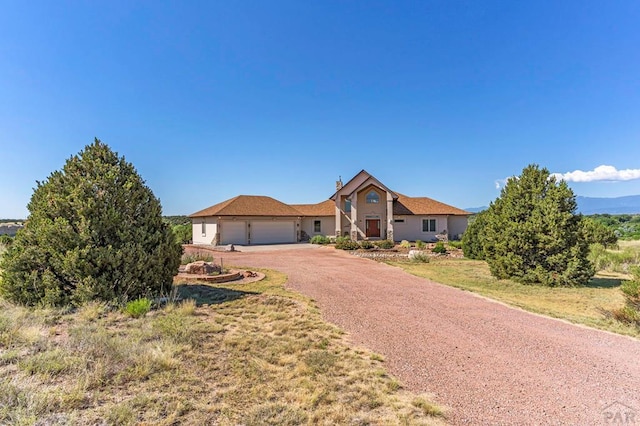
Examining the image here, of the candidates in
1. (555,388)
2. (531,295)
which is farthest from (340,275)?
(555,388)

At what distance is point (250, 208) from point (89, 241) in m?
23.7

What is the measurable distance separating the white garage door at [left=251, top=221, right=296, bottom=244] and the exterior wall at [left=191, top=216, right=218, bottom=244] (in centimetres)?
336

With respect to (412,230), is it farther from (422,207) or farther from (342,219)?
(342,219)

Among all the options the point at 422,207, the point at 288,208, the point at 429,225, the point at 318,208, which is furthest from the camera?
the point at 318,208

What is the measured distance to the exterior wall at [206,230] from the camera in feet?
96.0

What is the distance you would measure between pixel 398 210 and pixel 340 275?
65.9 feet

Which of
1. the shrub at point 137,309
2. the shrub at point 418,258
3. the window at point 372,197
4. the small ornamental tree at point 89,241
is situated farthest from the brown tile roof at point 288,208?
the shrub at point 137,309

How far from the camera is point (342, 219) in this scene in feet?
104

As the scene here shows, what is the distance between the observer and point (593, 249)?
61.2 feet

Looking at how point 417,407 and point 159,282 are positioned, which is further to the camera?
point 159,282

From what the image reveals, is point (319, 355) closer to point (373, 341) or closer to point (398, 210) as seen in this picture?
point (373, 341)

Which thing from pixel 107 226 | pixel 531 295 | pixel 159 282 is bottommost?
pixel 531 295

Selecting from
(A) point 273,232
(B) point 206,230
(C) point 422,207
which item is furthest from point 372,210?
(B) point 206,230

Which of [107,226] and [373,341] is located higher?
[107,226]
